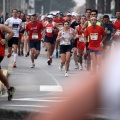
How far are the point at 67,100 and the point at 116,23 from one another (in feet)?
58.9

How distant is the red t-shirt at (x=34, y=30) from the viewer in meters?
23.6

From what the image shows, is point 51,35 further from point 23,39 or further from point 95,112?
Answer: point 95,112

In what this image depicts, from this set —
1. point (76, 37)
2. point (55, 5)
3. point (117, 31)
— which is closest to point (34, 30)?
point (76, 37)

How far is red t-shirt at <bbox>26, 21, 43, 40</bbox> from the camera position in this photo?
23625mm

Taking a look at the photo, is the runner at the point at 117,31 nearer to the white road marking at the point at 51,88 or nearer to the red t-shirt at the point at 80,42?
the red t-shirt at the point at 80,42

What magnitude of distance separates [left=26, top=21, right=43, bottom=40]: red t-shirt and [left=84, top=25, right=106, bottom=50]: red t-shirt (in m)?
3.72

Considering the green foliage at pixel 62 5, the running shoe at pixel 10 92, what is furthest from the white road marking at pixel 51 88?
the green foliage at pixel 62 5

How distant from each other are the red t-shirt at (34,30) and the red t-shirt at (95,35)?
3.72 metres

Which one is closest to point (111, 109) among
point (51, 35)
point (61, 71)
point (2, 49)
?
point (2, 49)

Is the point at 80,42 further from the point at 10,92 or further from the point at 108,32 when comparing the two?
the point at 10,92

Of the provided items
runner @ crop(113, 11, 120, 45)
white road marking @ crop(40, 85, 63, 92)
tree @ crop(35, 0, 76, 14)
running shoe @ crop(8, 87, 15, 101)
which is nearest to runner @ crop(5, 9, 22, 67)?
runner @ crop(113, 11, 120, 45)

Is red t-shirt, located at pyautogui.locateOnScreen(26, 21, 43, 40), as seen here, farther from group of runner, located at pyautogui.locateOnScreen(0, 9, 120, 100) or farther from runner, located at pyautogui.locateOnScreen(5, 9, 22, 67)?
runner, located at pyautogui.locateOnScreen(5, 9, 22, 67)

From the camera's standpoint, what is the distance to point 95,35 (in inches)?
797

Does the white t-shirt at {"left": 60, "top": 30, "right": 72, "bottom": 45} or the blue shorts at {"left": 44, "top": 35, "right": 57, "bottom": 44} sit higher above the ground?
the white t-shirt at {"left": 60, "top": 30, "right": 72, "bottom": 45}
